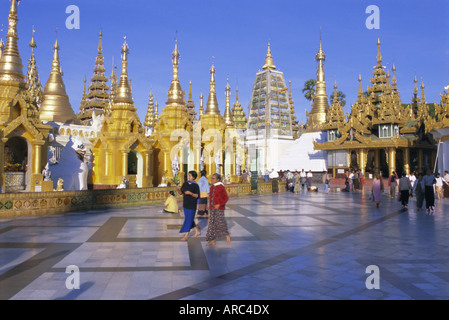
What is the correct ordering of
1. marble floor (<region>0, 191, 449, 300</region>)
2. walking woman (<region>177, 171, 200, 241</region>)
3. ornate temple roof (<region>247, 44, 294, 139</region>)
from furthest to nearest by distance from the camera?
ornate temple roof (<region>247, 44, 294, 139</region>), walking woman (<region>177, 171, 200, 241</region>), marble floor (<region>0, 191, 449, 300</region>)

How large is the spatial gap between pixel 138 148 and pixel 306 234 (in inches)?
558

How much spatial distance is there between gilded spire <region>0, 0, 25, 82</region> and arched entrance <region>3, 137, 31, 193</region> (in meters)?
3.12

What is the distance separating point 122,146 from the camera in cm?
2122

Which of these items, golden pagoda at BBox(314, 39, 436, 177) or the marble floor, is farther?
golden pagoda at BBox(314, 39, 436, 177)

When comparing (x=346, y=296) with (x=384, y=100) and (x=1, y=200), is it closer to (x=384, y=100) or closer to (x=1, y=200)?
(x=1, y=200)

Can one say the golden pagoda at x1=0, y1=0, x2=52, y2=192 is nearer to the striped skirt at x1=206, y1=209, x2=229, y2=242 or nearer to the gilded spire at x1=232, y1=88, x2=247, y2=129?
the striped skirt at x1=206, y1=209, x2=229, y2=242

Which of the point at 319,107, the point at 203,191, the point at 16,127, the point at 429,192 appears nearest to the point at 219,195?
the point at 203,191

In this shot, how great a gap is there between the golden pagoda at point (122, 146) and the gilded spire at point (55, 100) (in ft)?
30.5

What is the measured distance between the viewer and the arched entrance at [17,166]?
1688cm

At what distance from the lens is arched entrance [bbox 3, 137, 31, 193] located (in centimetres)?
1688

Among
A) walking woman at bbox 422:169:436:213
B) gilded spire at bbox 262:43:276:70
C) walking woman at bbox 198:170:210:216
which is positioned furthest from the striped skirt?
gilded spire at bbox 262:43:276:70

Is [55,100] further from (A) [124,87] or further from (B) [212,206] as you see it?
(B) [212,206]

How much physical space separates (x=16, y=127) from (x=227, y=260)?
44.2 ft

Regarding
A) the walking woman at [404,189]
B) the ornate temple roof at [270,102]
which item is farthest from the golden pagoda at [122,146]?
the ornate temple roof at [270,102]
